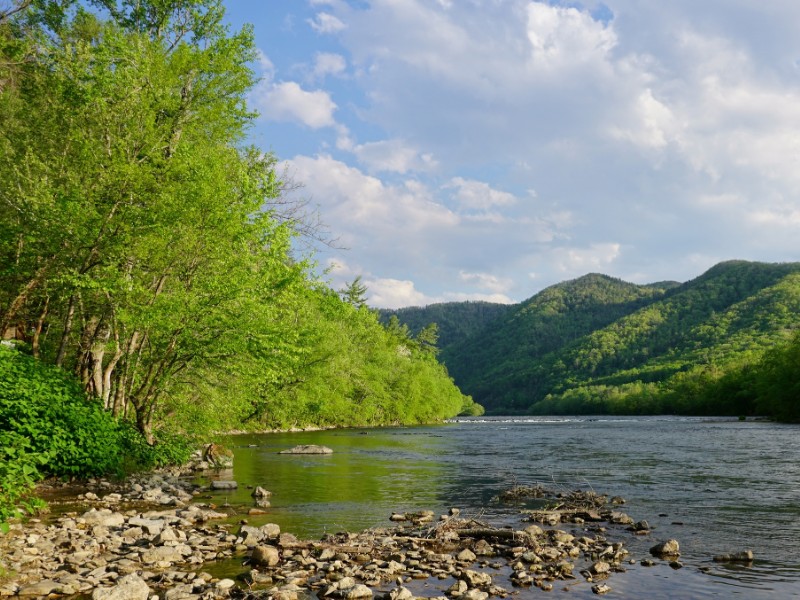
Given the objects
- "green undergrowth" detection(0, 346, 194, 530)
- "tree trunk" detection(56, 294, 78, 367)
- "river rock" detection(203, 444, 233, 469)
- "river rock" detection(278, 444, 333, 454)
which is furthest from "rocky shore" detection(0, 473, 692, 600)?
"river rock" detection(278, 444, 333, 454)

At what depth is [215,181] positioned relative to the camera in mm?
23156

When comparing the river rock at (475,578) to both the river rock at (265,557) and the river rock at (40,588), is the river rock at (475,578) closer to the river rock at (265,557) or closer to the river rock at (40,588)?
the river rock at (265,557)

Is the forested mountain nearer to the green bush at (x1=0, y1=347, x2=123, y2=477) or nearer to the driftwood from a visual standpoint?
the green bush at (x1=0, y1=347, x2=123, y2=477)

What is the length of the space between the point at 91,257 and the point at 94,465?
666 cm

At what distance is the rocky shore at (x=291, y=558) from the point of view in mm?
10391

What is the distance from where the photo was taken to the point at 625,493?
22703 mm

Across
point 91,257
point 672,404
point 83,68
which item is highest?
point 83,68

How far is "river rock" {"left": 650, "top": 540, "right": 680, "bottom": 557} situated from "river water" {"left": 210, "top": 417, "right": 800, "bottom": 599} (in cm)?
23

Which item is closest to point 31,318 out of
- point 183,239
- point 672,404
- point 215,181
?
point 183,239

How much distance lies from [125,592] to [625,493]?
18.4m

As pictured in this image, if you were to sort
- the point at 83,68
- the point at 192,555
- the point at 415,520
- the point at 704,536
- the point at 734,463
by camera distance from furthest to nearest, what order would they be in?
the point at 734,463
the point at 83,68
the point at 415,520
the point at 704,536
the point at 192,555

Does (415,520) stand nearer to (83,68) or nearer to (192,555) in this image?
(192,555)

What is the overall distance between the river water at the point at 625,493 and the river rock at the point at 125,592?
4773 millimetres

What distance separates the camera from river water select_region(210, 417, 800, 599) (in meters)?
12.5
